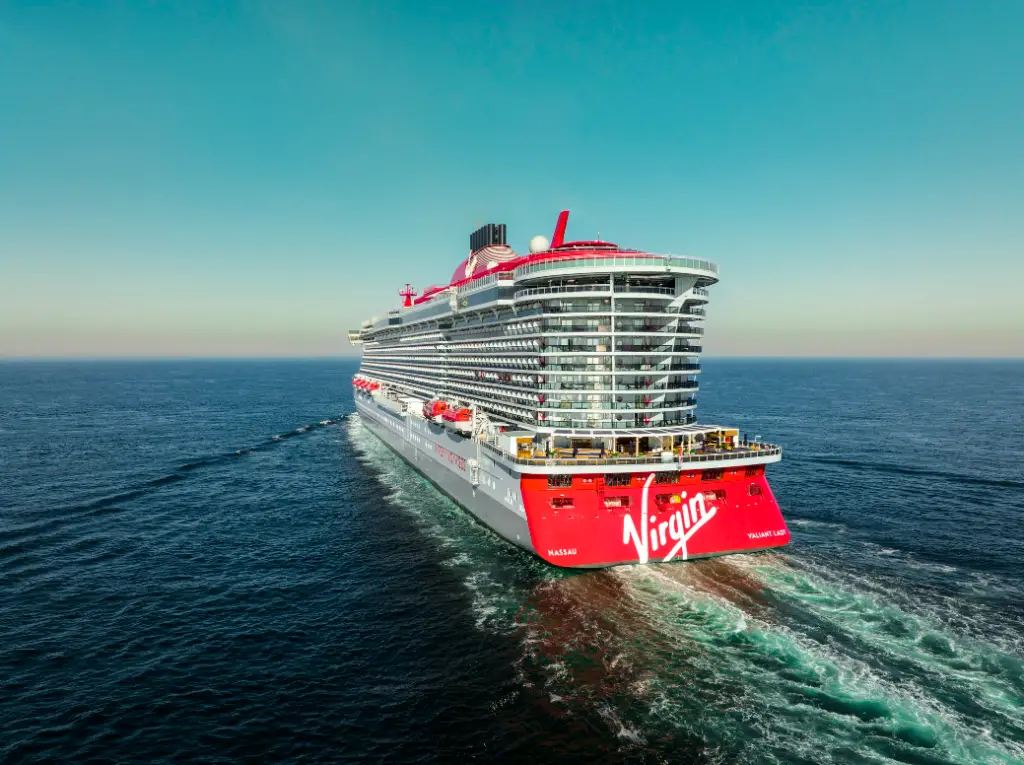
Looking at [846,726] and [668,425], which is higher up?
[668,425]

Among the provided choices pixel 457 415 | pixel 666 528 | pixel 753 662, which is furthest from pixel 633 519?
pixel 457 415

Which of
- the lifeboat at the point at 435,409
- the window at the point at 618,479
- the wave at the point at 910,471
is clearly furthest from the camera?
the wave at the point at 910,471

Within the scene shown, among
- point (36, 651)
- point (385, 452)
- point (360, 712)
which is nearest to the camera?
point (360, 712)

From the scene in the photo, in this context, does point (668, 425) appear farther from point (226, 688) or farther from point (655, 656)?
point (226, 688)

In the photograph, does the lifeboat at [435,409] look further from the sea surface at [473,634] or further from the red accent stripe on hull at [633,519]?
the red accent stripe on hull at [633,519]

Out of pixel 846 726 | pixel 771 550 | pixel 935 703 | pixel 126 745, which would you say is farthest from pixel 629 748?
pixel 771 550

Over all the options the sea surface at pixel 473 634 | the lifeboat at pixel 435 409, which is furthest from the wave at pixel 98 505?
the lifeboat at pixel 435 409

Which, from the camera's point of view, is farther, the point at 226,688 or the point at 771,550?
the point at 771,550

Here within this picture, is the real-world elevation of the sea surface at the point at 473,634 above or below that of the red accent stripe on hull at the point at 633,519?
below
